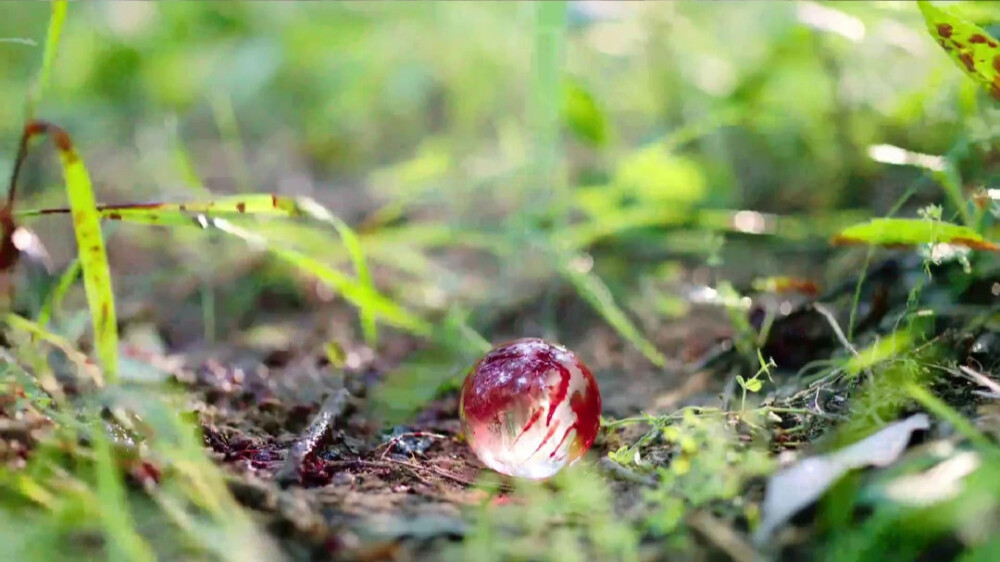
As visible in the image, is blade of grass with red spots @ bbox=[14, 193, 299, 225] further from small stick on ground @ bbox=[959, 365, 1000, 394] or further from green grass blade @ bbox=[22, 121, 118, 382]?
small stick on ground @ bbox=[959, 365, 1000, 394]

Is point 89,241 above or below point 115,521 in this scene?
above

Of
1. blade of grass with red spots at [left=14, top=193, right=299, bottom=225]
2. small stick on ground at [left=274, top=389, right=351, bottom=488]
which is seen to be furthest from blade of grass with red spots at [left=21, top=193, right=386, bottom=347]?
small stick on ground at [left=274, top=389, right=351, bottom=488]

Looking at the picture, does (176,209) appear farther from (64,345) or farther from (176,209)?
(64,345)

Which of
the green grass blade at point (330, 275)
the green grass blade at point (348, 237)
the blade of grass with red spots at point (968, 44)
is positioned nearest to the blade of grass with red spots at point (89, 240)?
the green grass blade at point (330, 275)

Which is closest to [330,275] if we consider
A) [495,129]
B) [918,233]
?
[918,233]

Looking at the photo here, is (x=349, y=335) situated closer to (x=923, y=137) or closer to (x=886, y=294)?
(x=886, y=294)

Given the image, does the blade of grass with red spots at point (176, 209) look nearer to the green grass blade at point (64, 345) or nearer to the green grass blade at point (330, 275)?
the green grass blade at point (330, 275)
